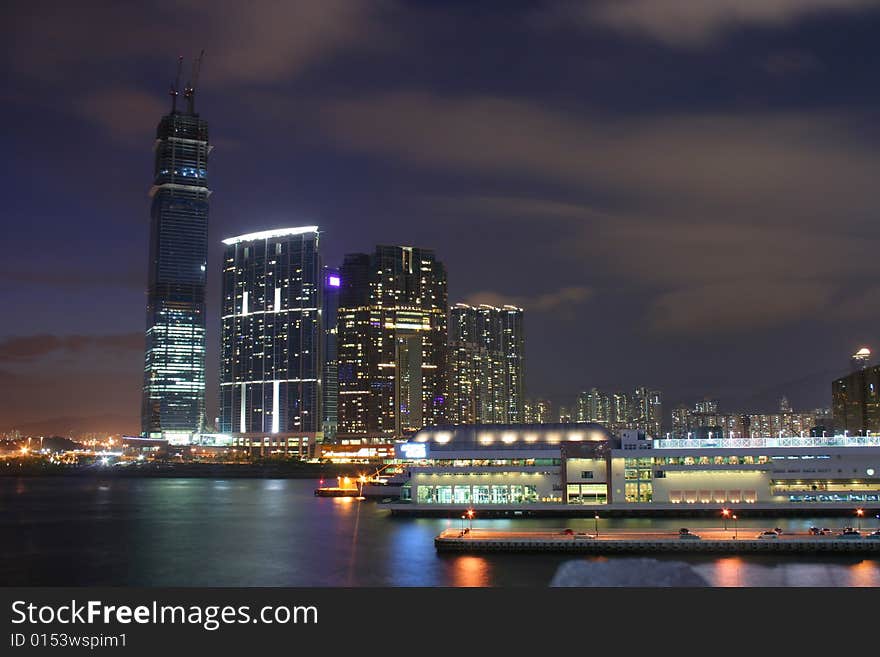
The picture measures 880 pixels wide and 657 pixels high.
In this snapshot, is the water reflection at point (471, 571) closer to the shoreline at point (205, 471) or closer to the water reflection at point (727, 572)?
the water reflection at point (727, 572)

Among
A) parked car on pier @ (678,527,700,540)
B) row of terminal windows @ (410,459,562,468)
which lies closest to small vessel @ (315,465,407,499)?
row of terminal windows @ (410,459,562,468)

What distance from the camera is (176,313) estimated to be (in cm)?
19100

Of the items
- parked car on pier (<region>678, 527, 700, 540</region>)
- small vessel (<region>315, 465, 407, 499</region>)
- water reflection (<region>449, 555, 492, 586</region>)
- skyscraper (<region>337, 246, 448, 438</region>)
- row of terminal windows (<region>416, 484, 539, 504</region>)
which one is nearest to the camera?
water reflection (<region>449, 555, 492, 586</region>)

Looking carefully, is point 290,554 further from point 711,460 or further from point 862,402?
point 862,402

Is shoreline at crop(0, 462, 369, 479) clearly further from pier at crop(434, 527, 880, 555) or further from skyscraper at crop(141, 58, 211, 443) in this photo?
pier at crop(434, 527, 880, 555)

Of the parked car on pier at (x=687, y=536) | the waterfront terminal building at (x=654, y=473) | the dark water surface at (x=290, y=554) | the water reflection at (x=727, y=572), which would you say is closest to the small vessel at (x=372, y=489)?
the dark water surface at (x=290, y=554)

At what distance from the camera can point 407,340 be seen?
17100 centimetres

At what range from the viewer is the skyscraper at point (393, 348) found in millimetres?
166500

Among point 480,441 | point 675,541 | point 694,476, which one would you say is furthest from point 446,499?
point 675,541

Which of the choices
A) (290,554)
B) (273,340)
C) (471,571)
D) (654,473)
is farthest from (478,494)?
(273,340)

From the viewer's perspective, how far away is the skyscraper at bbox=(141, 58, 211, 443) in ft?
616

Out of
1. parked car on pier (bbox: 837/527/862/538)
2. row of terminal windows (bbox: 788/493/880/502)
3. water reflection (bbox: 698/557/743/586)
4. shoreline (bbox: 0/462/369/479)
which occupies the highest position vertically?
row of terminal windows (bbox: 788/493/880/502)

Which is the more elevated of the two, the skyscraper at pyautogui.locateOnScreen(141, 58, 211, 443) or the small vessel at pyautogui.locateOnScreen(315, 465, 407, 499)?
the skyscraper at pyautogui.locateOnScreen(141, 58, 211, 443)

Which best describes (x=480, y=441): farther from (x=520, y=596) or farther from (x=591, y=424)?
(x=520, y=596)
